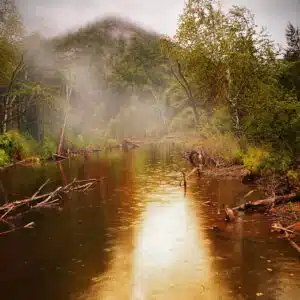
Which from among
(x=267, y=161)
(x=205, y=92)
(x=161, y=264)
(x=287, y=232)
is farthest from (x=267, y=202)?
(x=205, y=92)

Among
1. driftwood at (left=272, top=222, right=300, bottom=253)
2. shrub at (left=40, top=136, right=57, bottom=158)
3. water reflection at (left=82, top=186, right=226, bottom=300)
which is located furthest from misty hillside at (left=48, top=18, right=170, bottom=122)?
driftwood at (left=272, top=222, right=300, bottom=253)

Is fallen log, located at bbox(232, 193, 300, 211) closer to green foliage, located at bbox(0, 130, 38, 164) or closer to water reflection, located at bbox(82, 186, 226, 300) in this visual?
water reflection, located at bbox(82, 186, 226, 300)

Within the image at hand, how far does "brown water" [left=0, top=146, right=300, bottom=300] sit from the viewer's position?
34.8ft

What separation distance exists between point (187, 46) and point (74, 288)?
104ft

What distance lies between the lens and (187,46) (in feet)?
127

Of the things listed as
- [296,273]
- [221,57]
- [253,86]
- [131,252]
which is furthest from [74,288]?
[221,57]

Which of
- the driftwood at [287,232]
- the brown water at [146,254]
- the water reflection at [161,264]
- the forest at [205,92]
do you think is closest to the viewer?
the water reflection at [161,264]

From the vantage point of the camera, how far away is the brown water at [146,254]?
10.6 meters

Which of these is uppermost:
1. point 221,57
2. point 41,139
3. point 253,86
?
point 221,57

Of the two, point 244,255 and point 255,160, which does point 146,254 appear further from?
point 255,160

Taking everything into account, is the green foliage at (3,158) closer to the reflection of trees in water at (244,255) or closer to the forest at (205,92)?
the forest at (205,92)

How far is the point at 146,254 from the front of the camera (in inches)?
534

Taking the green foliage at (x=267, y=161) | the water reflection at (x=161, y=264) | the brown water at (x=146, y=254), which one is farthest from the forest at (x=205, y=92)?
the water reflection at (x=161, y=264)

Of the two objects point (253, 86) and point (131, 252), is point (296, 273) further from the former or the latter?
point (253, 86)
